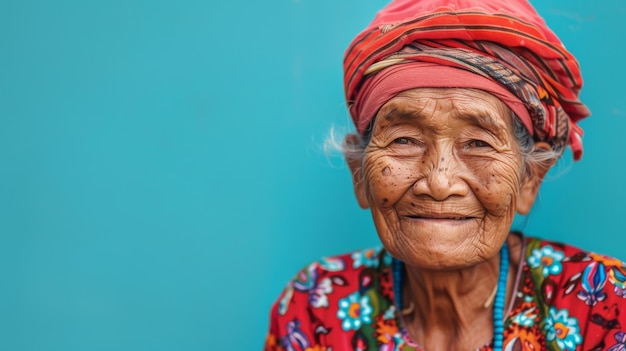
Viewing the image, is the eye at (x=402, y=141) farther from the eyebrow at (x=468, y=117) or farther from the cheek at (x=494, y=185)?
the cheek at (x=494, y=185)

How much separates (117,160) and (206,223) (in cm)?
39

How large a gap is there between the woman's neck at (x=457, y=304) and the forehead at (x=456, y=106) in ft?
1.63

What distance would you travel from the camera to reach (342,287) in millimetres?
2844

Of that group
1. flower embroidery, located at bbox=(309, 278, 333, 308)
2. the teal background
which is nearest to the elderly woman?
flower embroidery, located at bbox=(309, 278, 333, 308)

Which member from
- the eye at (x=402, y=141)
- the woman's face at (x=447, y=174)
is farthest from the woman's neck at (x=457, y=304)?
the eye at (x=402, y=141)

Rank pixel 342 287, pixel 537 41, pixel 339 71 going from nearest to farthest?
pixel 537 41 < pixel 342 287 < pixel 339 71

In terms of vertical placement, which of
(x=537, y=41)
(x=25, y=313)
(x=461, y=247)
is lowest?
(x=461, y=247)

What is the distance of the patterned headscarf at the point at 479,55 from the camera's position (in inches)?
92.4

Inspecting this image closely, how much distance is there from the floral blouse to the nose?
0.44 meters

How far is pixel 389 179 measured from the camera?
244 cm

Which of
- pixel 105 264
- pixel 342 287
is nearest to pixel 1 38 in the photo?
pixel 105 264

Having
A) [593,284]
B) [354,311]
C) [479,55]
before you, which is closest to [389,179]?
[479,55]

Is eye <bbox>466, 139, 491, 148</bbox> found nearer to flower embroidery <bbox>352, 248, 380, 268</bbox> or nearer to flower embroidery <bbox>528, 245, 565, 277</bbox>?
flower embroidery <bbox>528, 245, 565, 277</bbox>

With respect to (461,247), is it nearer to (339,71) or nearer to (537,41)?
(537,41)
